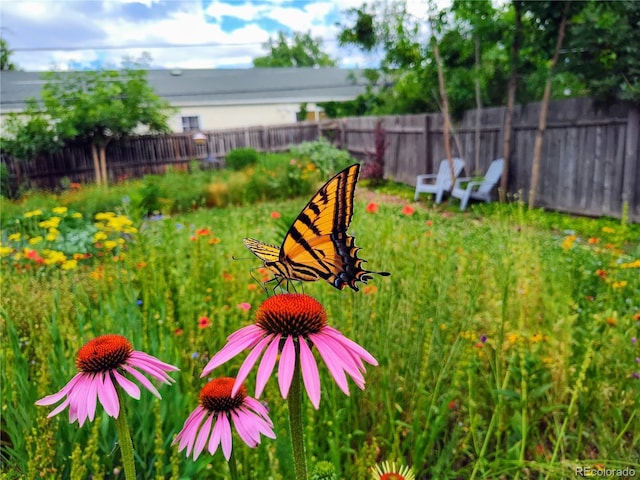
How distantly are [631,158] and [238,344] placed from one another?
758 centimetres

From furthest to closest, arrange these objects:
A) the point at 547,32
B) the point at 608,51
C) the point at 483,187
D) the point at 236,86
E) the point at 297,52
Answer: the point at 297,52 < the point at 236,86 < the point at 483,187 < the point at 547,32 < the point at 608,51

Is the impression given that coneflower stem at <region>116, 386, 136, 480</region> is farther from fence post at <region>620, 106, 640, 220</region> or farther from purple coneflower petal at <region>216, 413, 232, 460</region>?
fence post at <region>620, 106, 640, 220</region>

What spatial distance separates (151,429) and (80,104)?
1380cm

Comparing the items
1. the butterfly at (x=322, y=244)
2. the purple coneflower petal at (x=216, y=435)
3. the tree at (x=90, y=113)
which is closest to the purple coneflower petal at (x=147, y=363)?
the purple coneflower petal at (x=216, y=435)

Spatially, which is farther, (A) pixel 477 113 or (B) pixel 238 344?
(A) pixel 477 113

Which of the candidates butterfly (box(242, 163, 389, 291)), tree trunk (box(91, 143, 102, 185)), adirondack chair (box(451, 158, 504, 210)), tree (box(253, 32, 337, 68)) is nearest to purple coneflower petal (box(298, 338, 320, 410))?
butterfly (box(242, 163, 389, 291))

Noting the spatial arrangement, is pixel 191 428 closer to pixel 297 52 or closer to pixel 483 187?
pixel 483 187

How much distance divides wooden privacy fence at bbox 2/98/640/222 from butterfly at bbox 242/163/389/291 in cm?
260

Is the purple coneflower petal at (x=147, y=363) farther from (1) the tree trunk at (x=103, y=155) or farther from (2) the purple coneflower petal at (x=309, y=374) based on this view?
(1) the tree trunk at (x=103, y=155)

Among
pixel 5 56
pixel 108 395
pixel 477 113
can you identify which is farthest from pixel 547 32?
pixel 5 56

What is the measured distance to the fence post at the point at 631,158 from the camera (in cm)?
680

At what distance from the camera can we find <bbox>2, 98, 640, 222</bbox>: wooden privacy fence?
23.7 feet

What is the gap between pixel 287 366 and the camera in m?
0.75

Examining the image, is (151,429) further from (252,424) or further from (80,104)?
(80,104)
